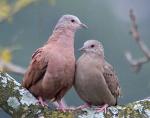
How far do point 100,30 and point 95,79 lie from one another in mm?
11249

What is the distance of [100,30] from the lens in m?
18.8

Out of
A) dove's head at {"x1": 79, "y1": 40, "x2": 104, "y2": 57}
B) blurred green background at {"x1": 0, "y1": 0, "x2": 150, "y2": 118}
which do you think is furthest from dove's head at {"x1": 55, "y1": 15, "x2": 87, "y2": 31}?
blurred green background at {"x1": 0, "y1": 0, "x2": 150, "y2": 118}

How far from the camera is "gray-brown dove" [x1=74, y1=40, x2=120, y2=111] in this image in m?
7.45

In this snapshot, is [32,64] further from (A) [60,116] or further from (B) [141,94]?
(B) [141,94]

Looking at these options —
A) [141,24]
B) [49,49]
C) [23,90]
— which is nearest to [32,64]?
[49,49]

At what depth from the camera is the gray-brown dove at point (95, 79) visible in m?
7.45

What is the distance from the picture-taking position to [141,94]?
15398mm

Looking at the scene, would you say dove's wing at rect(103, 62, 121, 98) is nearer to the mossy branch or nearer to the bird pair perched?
the bird pair perched

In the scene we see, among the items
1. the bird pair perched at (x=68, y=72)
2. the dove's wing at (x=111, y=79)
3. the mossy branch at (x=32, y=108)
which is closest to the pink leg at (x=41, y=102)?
the bird pair perched at (x=68, y=72)

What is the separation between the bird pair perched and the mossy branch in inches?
9.2

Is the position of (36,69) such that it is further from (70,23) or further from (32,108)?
(32,108)

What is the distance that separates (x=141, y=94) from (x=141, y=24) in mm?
5346

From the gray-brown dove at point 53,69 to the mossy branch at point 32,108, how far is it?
41 cm

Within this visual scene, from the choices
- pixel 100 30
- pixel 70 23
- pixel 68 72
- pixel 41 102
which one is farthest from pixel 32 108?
pixel 100 30
